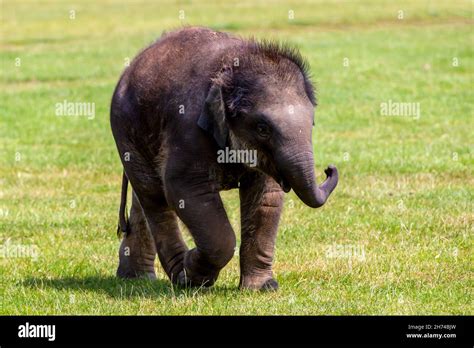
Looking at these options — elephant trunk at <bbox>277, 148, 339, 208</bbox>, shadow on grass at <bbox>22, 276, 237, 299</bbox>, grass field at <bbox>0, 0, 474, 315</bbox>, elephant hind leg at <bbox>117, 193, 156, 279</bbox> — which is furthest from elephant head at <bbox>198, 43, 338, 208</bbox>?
elephant hind leg at <bbox>117, 193, 156, 279</bbox>

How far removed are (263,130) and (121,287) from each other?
2.13m

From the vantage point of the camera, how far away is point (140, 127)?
9.59 meters

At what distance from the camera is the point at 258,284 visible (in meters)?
9.25

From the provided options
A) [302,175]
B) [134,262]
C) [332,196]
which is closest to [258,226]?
[302,175]

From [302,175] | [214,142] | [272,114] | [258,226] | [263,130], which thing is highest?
[272,114]

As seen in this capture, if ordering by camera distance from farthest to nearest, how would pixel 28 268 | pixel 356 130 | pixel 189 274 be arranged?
pixel 356 130 → pixel 28 268 → pixel 189 274

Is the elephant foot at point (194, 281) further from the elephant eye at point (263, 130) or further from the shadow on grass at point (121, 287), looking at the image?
the elephant eye at point (263, 130)

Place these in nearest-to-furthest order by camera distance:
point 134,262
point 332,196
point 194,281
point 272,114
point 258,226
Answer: point 272,114
point 194,281
point 258,226
point 134,262
point 332,196

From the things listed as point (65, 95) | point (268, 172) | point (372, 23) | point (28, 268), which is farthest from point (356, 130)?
point (372, 23)

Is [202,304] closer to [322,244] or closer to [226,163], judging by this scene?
[226,163]

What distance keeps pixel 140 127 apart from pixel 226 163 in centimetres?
111

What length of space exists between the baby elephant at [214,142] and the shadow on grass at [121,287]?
0.13 m

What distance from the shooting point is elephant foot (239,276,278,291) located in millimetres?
9242

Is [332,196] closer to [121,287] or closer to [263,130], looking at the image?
[121,287]
